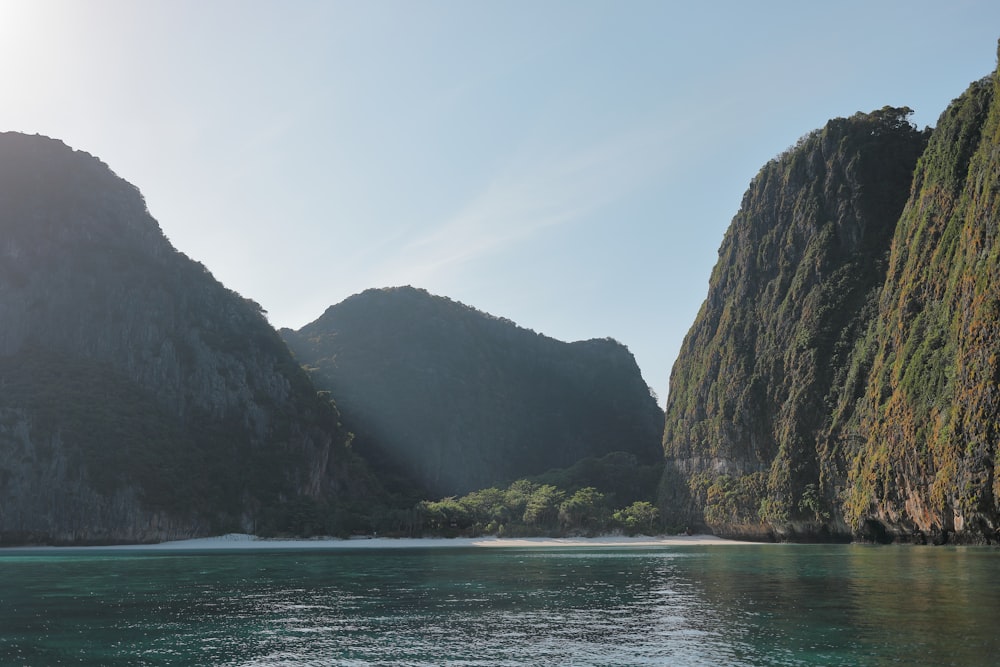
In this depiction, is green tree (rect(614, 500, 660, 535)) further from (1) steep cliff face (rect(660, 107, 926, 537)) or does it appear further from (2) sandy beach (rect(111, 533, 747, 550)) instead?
(1) steep cliff face (rect(660, 107, 926, 537))

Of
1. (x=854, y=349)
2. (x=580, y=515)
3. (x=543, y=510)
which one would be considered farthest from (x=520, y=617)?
(x=543, y=510)

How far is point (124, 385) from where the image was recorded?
141m

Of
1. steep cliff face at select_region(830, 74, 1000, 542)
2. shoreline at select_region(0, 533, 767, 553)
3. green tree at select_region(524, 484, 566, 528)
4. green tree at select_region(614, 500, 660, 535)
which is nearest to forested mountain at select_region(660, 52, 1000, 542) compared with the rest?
steep cliff face at select_region(830, 74, 1000, 542)

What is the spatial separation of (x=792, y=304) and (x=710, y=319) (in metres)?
27.2

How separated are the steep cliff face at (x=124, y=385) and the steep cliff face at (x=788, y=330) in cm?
7639

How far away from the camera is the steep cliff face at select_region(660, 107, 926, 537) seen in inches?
4321

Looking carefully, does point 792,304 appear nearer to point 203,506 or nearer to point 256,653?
point 203,506

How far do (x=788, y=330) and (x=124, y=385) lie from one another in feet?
385

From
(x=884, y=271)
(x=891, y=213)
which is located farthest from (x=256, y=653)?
(x=891, y=213)

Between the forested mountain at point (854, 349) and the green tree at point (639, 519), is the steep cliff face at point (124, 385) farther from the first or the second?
the forested mountain at point (854, 349)

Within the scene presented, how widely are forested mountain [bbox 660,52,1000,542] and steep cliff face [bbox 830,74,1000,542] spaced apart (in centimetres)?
24

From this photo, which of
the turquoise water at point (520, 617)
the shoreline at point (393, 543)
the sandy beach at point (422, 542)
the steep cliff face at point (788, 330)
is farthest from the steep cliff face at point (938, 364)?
the sandy beach at point (422, 542)

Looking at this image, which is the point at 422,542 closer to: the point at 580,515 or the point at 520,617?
the point at 580,515

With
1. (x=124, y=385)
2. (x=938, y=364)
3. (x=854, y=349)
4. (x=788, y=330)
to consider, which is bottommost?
(x=938, y=364)
